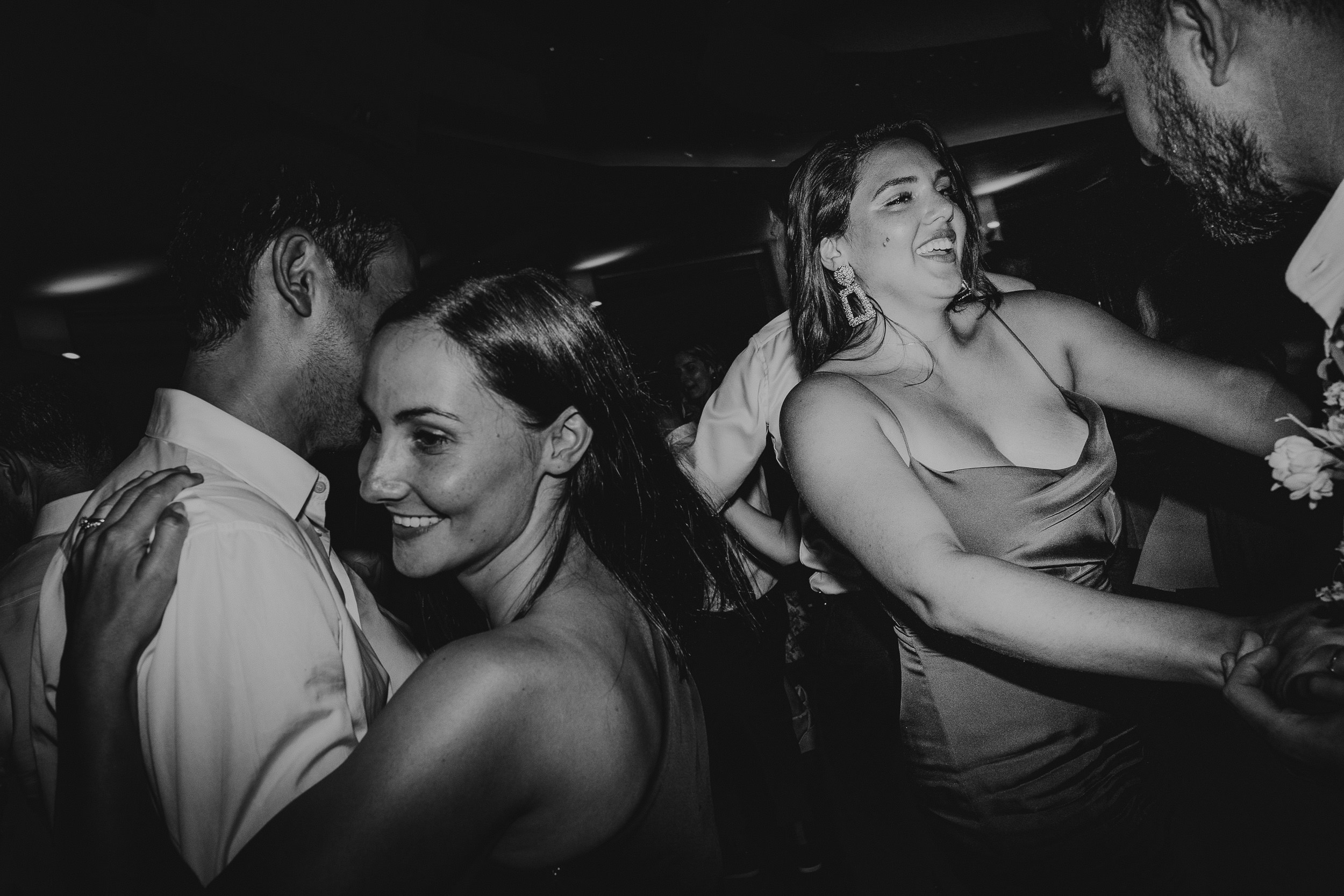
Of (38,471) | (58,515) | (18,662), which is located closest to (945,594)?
(18,662)

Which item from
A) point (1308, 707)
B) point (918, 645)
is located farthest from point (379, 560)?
point (1308, 707)

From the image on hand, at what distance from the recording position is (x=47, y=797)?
127 centimetres

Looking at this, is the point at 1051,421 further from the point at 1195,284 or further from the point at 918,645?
the point at 1195,284

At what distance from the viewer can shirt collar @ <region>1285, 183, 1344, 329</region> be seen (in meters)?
0.90

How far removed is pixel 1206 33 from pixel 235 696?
5.09 feet

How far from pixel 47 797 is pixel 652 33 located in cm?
405

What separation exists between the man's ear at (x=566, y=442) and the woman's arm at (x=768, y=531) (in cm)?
123

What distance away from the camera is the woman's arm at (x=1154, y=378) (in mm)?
1400

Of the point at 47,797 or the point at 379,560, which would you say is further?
the point at 379,560

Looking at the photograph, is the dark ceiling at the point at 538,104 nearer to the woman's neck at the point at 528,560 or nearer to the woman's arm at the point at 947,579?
the woman's neck at the point at 528,560

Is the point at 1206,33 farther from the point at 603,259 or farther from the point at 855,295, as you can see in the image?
the point at 603,259

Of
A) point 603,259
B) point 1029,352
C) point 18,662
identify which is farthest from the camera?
point 603,259

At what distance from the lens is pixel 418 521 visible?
1.19 metres

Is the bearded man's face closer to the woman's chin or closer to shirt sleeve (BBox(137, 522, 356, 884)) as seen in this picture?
the woman's chin
